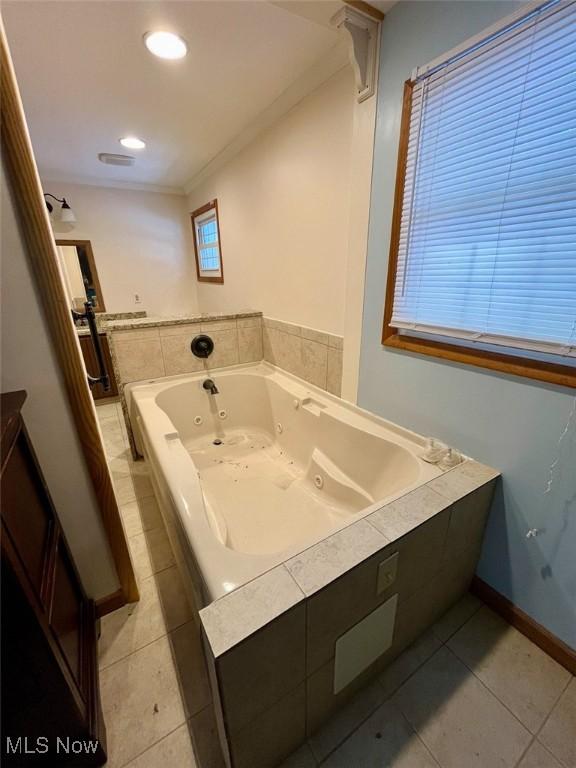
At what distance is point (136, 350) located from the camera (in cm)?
220

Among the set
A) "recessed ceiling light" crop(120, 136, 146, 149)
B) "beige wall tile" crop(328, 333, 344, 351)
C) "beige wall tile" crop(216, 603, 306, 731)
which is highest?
"recessed ceiling light" crop(120, 136, 146, 149)

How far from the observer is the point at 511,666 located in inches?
44.4

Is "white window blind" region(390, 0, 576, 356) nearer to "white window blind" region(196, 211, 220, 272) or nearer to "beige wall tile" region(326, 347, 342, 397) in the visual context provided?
"beige wall tile" region(326, 347, 342, 397)

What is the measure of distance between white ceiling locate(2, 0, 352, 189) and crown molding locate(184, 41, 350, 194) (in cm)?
3

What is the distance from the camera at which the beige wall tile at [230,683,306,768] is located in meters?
0.79

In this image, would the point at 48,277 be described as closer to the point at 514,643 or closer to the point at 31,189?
the point at 31,189

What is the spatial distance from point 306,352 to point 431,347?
95 cm

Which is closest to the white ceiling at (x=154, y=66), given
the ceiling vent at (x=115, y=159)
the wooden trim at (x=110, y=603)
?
the ceiling vent at (x=115, y=159)

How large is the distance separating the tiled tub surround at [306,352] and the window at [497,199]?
0.61 m

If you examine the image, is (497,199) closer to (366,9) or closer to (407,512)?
(366,9)

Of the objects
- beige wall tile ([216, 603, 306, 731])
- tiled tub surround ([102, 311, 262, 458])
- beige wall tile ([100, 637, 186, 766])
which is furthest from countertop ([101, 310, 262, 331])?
beige wall tile ([216, 603, 306, 731])

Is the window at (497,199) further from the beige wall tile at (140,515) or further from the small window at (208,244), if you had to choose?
the small window at (208,244)

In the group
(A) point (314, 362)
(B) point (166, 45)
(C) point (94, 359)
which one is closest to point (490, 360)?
Answer: (A) point (314, 362)

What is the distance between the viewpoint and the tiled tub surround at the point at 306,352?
1.89m
